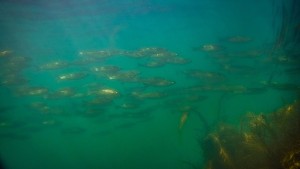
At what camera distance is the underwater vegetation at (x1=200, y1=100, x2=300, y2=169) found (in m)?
11.2

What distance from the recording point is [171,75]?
2711cm

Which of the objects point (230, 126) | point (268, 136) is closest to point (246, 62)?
point (230, 126)

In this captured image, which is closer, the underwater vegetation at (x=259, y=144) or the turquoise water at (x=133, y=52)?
the underwater vegetation at (x=259, y=144)

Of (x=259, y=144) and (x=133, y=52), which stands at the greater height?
(x=133, y=52)

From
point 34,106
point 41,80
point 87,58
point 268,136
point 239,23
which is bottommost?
point 34,106

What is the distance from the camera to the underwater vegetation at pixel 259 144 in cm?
1118

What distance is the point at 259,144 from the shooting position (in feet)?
40.3

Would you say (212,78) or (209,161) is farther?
(212,78)

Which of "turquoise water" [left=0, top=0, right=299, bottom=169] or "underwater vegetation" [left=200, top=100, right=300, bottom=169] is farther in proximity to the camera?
"turquoise water" [left=0, top=0, right=299, bottom=169]

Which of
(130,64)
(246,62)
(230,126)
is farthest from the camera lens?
(246,62)

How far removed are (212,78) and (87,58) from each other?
13.4m

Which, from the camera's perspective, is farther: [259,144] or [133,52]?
[133,52]

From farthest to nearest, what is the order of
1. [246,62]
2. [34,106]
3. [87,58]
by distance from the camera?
[34,106]
[246,62]
[87,58]

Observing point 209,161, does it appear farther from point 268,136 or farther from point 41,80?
point 41,80
